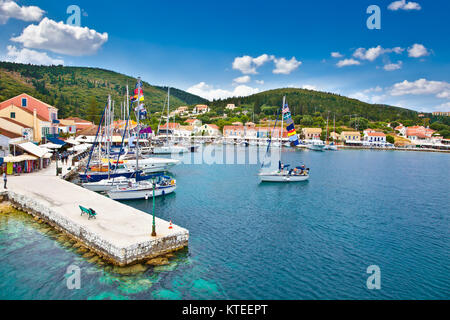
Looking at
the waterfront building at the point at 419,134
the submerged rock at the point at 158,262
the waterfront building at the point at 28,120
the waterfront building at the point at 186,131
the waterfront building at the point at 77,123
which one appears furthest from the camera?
the waterfront building at the point at 419,134

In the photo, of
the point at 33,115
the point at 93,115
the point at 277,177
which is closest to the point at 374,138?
the point at 277,177

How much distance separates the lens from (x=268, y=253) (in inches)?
710

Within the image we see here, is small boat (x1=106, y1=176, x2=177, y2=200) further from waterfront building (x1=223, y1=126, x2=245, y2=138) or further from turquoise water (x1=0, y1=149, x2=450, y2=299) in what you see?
waterfront building (x1=223, y1=126, x2=245, y2=138)

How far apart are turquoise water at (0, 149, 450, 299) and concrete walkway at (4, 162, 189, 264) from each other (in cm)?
107

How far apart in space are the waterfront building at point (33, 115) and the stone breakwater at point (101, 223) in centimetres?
2095

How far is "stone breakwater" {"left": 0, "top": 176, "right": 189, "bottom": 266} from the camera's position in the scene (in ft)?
50.8

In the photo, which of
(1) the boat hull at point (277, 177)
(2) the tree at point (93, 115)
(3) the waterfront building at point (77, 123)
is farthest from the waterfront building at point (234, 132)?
(1) the boat hull at point (277, 177)

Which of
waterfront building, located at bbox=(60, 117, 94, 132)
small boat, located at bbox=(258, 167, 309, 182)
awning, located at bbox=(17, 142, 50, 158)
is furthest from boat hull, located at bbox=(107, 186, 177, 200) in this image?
waterfront building, located at bbox=(60, 117, 94, 132)

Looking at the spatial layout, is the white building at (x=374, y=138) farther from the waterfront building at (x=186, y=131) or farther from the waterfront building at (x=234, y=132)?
the waterfront building at (x=186, y=131)

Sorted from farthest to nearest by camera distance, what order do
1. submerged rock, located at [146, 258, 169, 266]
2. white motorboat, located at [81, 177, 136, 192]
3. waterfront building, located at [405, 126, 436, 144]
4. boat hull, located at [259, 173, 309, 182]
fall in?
1. waterfront building, located at [405, 126, 436, 144]
2. boat hull, located at [259, 173, 309, 182]
3. white motorboat, located at [81, 177, 136, 192]
4. submerged rock, located at [146, 258, 169, 266]

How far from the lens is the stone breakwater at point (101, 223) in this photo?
50.8 ft

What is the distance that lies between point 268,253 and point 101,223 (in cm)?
1081
